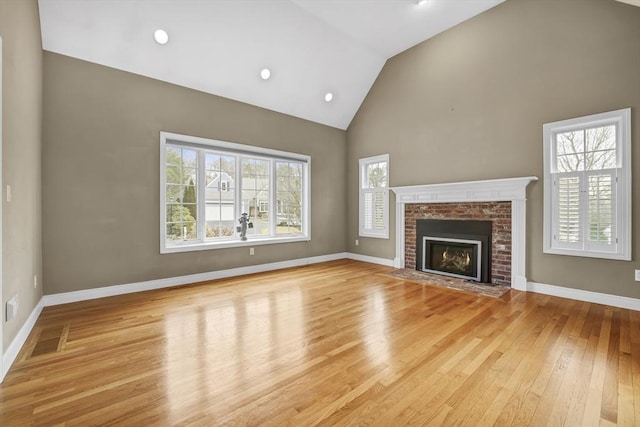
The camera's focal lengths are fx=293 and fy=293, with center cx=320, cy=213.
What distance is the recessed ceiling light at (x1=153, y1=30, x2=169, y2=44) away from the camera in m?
3.70

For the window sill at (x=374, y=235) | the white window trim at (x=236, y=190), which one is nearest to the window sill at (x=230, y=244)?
the white window trim at (x=236, y=190)

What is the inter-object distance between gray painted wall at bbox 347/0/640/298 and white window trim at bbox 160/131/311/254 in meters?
1.67

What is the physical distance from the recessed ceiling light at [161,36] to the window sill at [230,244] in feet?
9.05

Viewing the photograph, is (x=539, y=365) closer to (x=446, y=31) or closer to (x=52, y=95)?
(x=446, y=31)

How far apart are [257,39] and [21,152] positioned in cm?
312

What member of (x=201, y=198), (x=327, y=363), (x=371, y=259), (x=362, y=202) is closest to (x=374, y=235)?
(x=371, y=259)

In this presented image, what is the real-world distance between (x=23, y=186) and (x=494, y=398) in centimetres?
404

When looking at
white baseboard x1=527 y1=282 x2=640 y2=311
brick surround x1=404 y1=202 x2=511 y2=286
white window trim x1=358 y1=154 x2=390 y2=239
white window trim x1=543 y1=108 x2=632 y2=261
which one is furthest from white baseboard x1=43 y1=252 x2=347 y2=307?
white window trim x1=543 y1=108 x2=632 y2=261

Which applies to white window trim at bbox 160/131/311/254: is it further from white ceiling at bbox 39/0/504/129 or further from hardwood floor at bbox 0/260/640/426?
hardwood floor at bbox 0/260/640/426

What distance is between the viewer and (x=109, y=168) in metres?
3.82

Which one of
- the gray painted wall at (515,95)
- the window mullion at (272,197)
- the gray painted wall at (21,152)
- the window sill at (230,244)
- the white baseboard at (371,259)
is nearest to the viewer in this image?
the gray painted wall at (21,152)

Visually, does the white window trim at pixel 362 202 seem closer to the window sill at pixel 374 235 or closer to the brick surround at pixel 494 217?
the window sill at pixel 374 235

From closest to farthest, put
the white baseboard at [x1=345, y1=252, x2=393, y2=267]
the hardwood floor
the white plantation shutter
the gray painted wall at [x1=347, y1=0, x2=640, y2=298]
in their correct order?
the hardwood floor → the gray painted wall at [x1=347, y1=0, x2=640, y2=298] → the white plantation shutter → the white baseboard at [x1=345, y1=252, x2=393, y2=267]

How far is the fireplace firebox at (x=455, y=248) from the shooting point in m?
4.52
